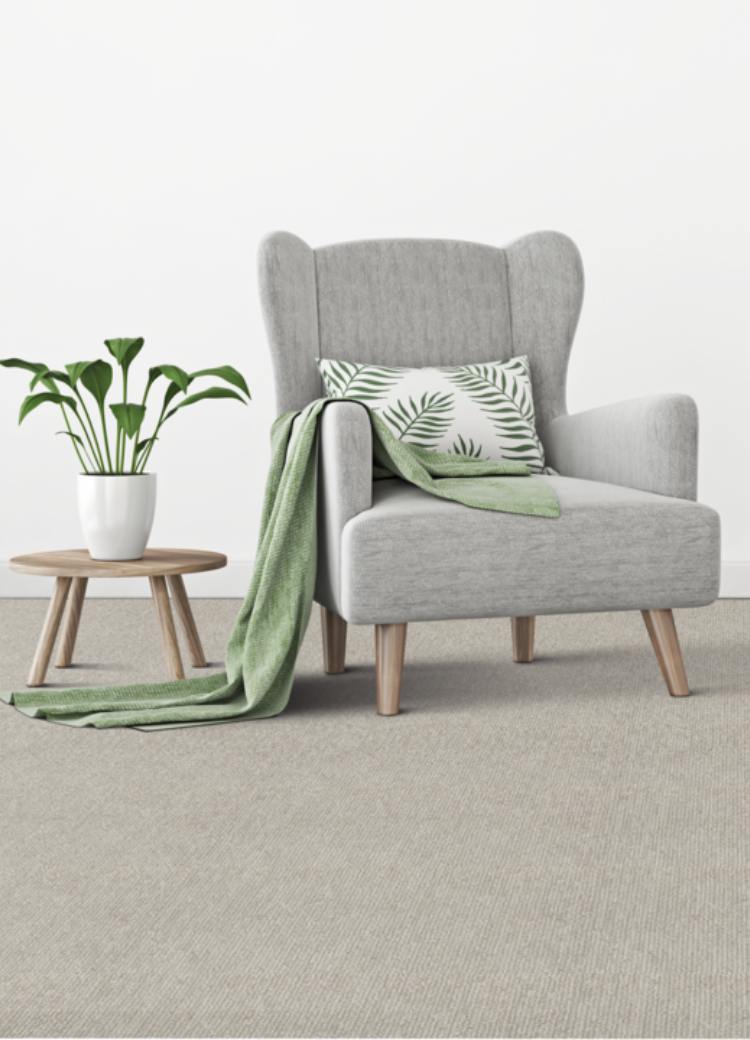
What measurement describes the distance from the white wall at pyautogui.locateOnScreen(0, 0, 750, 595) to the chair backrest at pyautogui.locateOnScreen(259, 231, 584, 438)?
3.23ft

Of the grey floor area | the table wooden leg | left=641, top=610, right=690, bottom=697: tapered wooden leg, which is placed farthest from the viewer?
the table wooden leg

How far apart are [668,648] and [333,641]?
675mm

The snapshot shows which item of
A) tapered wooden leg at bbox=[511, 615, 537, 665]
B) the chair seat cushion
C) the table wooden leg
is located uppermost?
the chair seat cushion

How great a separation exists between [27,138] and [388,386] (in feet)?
6.30

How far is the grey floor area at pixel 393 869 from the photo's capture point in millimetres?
1109

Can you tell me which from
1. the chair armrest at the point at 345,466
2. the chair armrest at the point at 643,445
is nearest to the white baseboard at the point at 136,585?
the chair armrest at the point at 643,445

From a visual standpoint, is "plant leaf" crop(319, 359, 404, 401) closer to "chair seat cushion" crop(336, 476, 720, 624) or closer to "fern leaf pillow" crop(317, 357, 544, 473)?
"fern leaf pillow" crop(317, 357, 544, 473)

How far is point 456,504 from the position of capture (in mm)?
2277

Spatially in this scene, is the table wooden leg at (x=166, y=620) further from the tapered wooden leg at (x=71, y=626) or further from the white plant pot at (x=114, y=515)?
the tapered wooden leg at (x=71, y=626)

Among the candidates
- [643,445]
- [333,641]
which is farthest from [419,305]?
[333,641]

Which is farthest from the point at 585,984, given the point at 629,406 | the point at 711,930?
the point at 629,406

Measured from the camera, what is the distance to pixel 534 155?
12.8ft

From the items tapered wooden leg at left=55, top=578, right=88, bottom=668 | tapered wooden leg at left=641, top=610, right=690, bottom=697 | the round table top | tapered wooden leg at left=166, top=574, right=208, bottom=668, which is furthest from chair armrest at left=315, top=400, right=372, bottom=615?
tapered wooden leg at left=55, top=578, right=88, bottom=668

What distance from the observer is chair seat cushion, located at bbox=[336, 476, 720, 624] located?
2201 mm
